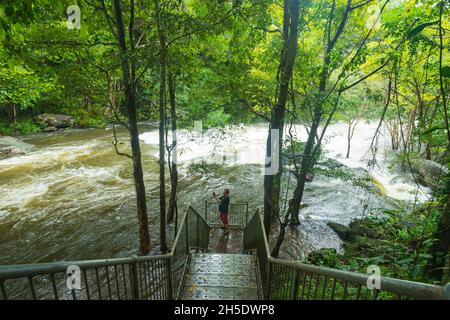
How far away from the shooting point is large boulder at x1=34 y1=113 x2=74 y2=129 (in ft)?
82.7

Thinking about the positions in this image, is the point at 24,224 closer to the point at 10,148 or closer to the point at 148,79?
the point at 148,79

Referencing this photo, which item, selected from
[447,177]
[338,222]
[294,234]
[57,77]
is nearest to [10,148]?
[57,77]

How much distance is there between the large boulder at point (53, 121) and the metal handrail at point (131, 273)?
2292cm

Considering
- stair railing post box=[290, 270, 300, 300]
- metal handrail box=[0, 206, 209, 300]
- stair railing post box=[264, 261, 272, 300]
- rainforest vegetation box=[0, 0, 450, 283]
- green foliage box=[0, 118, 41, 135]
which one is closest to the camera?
metal handrail box=[0, 206, 209, 300]

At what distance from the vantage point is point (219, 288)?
464cm

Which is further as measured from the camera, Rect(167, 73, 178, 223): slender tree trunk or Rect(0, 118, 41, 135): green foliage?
Rect(0, 118, 41, 135): green foliage

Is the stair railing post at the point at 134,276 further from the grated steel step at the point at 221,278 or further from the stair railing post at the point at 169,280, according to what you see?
the grated steel step at the point at 221,278

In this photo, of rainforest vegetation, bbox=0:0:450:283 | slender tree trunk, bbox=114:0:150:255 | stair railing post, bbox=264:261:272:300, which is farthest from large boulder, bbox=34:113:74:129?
stair railing post, bbox=264:261:272:300

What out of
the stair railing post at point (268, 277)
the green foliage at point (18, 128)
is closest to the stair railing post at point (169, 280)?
the stair railing post at point (268, 277)

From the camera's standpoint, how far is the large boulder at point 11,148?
17.0 meters

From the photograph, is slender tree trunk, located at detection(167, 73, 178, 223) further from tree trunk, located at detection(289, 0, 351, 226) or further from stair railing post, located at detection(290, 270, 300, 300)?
stair railing post, located at detection(290, 270, 300, 300)

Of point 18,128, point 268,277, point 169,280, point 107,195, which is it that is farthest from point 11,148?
point 268,277

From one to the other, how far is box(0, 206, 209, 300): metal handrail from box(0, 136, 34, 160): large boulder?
46.6 ft

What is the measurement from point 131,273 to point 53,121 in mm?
28142
